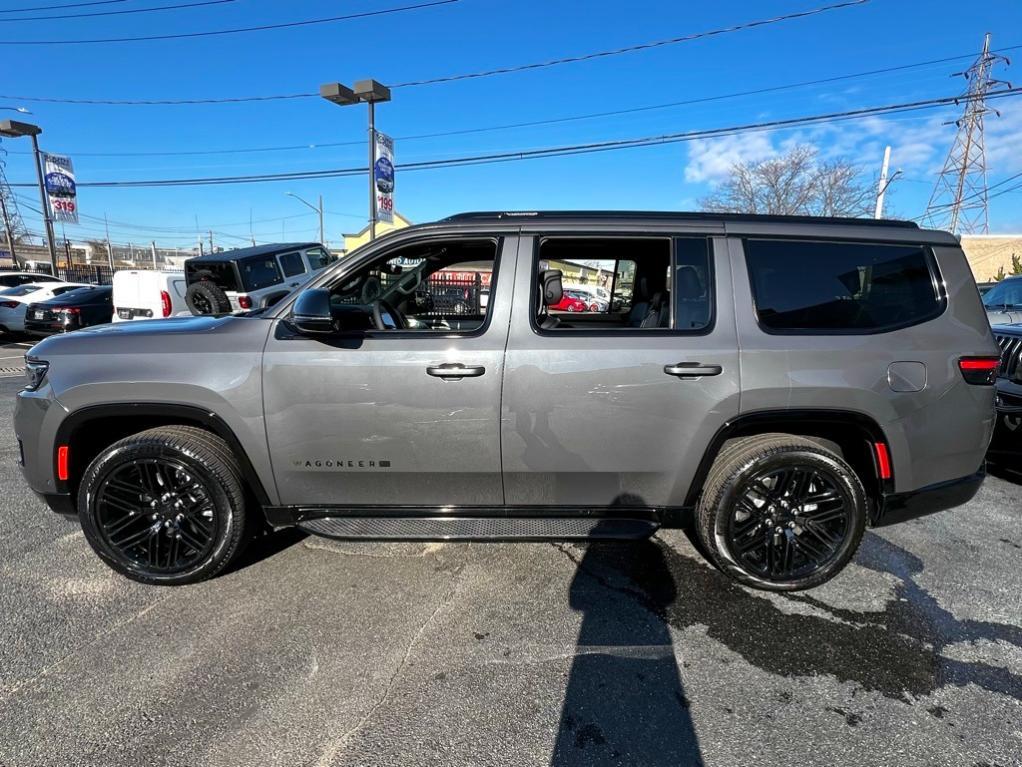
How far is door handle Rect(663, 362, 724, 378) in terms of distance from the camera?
110 inches

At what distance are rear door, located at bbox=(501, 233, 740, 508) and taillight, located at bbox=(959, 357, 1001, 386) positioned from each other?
3.83 ft

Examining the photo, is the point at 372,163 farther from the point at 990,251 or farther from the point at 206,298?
the point at 990,251

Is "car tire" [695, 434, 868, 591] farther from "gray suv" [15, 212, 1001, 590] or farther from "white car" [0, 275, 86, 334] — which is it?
"white car" [0, 275, 86, 334]

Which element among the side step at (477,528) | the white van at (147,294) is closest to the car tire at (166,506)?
the side step at (477,528)

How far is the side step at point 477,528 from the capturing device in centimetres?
287

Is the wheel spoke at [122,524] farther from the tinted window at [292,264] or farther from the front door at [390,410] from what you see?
the tinted window at [292,264]

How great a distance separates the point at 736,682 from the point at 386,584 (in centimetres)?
178

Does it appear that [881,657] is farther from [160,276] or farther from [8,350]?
[8,350]

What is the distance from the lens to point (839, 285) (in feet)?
9.61

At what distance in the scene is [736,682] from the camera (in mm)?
2393

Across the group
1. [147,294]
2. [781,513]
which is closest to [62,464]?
[781,513]

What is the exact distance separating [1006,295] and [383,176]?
15.7 metres

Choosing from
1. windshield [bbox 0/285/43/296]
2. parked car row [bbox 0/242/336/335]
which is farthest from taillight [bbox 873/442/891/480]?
windshield [bbox 0/285/43/296]

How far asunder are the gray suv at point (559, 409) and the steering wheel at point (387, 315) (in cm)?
25
